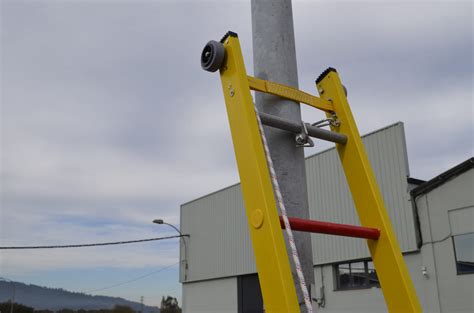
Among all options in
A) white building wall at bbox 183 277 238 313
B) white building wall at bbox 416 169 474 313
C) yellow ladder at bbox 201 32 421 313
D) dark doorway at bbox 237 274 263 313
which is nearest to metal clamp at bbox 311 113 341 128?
yellow ladder at bbox 201 32 421 313

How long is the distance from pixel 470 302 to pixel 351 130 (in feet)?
35.4

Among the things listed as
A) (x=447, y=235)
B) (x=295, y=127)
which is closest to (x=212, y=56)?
(x=295, y=127)

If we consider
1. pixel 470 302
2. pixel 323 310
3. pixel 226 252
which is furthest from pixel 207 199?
pixel 470 302

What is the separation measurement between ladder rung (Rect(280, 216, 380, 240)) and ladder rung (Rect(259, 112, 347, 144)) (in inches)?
19.8

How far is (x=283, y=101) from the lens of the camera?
2.59 m

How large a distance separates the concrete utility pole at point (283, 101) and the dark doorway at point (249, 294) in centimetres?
1772

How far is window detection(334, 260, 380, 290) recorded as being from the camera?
14.2m

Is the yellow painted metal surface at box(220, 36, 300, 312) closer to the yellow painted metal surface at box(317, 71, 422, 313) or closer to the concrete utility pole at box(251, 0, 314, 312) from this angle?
the concrete utility pole at box(251, 0, 314, 312)

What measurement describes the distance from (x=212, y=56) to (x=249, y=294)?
18663 mm

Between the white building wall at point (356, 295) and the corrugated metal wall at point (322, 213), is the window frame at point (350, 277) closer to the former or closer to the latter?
the white building wall at point (356, 295)

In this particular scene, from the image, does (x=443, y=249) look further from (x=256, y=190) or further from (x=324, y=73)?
(x=256, y=190)

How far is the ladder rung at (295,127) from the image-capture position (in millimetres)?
2350

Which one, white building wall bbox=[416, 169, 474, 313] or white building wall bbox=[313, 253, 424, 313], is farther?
white building wall bbox=[313, 253, 424, 313]

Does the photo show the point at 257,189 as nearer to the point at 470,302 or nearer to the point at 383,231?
the point at 383,231
